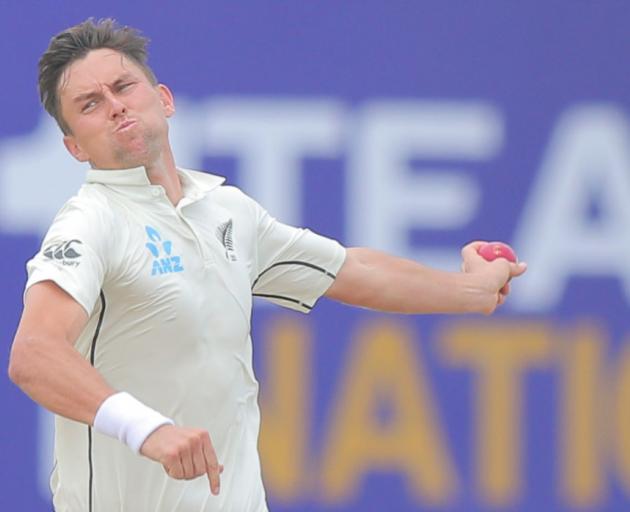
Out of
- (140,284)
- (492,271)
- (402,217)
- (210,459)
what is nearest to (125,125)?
(140,284)

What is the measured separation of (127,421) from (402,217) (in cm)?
269

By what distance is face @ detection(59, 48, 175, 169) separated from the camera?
3867 millimetres

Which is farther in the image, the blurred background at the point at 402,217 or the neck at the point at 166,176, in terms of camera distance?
the blurred background at the point at 402,217

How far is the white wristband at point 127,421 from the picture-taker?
3.33m

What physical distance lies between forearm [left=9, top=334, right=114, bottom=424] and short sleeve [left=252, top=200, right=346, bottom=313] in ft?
2.71

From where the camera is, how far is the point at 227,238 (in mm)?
3994

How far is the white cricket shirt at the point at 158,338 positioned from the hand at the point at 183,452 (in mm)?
431

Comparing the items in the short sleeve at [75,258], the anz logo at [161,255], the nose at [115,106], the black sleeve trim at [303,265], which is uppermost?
the nose at [115,106]

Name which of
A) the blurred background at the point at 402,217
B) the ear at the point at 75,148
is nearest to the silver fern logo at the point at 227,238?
the ear at the point at 75,148

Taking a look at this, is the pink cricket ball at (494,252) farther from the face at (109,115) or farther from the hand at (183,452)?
the hand at (183,452)

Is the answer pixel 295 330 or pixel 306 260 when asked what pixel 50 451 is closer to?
pixel 295 330

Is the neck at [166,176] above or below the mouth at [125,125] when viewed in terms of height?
below

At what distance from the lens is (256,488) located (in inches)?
156

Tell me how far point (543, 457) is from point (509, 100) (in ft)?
3.87
